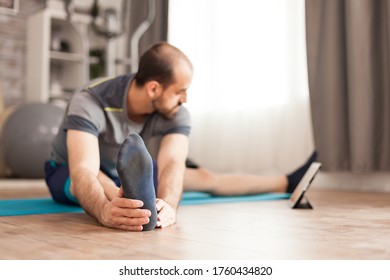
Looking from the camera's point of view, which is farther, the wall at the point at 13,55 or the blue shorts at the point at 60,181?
the wall at the point at 13,55

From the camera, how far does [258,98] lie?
143 inches

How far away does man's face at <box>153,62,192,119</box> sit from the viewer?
171 cm

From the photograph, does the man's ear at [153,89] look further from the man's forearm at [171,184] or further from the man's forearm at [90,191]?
the man's forearm at [90,191]

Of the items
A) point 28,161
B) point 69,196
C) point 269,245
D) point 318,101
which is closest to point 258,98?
point 318,101

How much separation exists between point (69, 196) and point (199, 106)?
7.13 ft

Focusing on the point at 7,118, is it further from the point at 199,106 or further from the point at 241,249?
the point at 241,249

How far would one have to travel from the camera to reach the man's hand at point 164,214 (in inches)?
56.7

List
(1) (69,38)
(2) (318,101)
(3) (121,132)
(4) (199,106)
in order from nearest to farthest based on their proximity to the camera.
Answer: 1. (3) (121,132)
2. (2) (318,101)
3. (4) (199,106)
4. (1) (69,38)

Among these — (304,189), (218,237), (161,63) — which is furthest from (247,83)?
(218,237)

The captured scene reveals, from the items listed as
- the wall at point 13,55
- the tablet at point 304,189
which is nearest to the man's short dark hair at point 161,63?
the tablet at point 304,189

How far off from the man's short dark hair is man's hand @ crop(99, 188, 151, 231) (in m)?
0.50

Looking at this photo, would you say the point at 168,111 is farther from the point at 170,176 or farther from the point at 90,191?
the point at 90,191

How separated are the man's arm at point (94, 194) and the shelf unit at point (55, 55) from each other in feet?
8.66

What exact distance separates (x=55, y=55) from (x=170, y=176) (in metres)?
2.95
